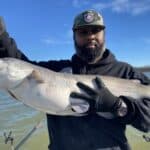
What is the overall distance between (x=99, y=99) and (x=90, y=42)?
761mm

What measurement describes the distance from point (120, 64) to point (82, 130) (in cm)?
94

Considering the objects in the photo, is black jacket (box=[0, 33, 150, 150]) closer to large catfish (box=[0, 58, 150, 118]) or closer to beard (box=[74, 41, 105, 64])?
large catfish (box=[0, 58, 150, 118])

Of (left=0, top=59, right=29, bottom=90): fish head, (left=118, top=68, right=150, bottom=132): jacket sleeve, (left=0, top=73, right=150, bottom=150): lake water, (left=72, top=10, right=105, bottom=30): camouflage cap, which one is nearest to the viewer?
(left=0, top=59, right=29, bottom=90): fish head

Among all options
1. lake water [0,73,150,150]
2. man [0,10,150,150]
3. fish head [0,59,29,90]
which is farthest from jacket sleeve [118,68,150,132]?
lake water [0,73,150,150]

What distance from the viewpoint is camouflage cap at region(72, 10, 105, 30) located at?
4.75m

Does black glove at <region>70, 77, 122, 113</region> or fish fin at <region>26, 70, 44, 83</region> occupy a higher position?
fish fin at <region>26, 70, 44, 83</region>

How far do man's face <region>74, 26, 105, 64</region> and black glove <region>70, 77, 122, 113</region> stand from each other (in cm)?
47

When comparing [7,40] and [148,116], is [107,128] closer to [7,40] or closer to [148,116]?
[148,116]

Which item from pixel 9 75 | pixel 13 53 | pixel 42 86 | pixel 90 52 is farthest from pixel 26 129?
pixel 9 75

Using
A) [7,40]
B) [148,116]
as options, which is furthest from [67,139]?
[7,40]

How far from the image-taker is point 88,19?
4770 mm

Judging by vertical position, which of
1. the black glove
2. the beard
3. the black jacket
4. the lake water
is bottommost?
the lake water

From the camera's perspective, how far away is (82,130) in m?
4.50

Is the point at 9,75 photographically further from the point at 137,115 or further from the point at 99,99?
the point at 137,115
